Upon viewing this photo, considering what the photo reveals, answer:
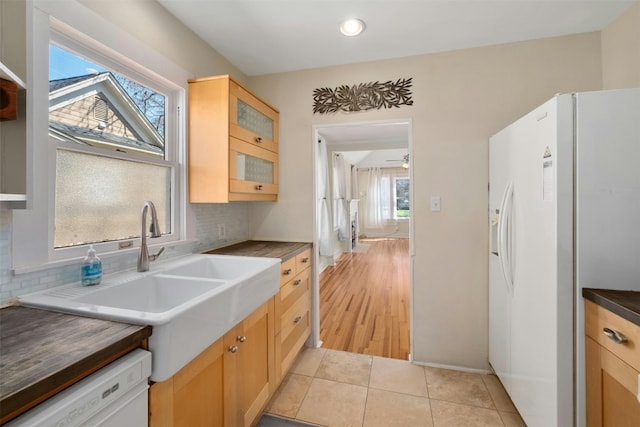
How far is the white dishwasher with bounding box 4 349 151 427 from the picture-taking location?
1.93 feet

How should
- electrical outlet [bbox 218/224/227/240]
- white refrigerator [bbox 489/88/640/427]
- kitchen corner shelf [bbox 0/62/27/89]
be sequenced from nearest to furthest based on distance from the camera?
1. kitchen corner shelf [bbox 0/62/27/89]
2. white refrigerator [bbox 489/88/640/427]
3. electrical outlet [bbox 218/224/227/240]

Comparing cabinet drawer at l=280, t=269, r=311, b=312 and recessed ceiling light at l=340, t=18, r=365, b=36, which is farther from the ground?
recessed ceiling light at l=340, t=18, r=365, b=36

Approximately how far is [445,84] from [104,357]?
2.47m

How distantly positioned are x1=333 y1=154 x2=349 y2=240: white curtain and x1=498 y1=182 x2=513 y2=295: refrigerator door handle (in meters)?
4.04

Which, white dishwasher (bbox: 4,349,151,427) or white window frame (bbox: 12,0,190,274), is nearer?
white dishwasher (bbox: 4,349,151,427)

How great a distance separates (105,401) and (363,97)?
232 cm

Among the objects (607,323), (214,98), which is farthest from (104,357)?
(607,323)

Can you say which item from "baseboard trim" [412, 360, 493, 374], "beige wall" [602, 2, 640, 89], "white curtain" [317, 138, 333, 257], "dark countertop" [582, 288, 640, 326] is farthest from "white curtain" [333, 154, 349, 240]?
"dark countertop" [582, 288, 640, 326]

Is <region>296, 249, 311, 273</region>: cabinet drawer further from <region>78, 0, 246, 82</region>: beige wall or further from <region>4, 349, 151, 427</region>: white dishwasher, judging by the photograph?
<region>78, 0, 246, 82</region>: beige wall

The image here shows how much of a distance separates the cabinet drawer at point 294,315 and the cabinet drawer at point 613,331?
60.6 inches

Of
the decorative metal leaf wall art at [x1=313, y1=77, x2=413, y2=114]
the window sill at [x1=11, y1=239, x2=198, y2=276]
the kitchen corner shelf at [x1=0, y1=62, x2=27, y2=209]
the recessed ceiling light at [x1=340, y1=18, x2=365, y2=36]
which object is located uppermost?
the recessed ceiling light at [x1=340, y1=18, x2=365, y2=36]

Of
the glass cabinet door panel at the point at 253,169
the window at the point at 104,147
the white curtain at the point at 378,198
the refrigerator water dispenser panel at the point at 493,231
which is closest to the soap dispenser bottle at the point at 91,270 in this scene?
the window at the point at 104,147

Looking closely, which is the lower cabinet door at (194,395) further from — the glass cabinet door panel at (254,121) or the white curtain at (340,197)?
the white curtain at (340,197)

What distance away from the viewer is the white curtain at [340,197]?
5680 mm
